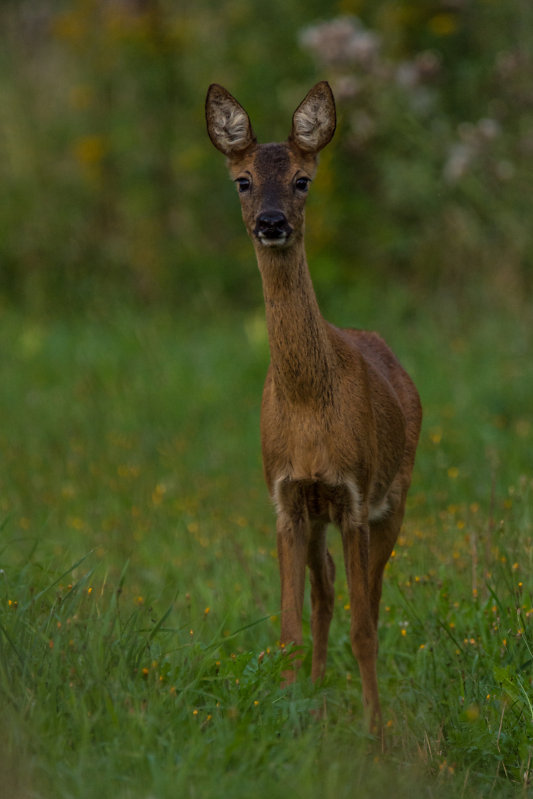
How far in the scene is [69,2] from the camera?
14.2m

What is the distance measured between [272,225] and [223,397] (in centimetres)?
432

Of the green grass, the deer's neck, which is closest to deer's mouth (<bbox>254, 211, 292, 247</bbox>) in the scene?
the deer's neck

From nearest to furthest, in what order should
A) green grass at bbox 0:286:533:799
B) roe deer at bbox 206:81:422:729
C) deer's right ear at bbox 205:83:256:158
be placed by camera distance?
green grass at bbox 0:286:533:799 → roe deer at bbox 206:81:422:729 → deer's right ear at bbox 205:83:256:158

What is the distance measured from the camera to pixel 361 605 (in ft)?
14.0

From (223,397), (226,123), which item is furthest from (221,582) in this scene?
(223,397)

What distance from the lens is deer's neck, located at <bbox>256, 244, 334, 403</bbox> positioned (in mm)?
4176

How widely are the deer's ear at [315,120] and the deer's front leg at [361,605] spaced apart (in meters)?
1.33

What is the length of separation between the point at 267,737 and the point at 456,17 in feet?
26.8

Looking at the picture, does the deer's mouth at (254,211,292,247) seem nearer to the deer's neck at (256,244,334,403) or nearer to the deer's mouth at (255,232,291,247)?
the deer's mouth at (255,232,291,247)

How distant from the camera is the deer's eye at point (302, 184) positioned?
420 cm

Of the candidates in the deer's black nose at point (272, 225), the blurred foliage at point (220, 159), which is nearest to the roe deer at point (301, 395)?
the deer's black nose at point (272, 225)

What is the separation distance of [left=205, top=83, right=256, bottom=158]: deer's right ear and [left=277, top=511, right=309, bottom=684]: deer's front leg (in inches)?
52.1

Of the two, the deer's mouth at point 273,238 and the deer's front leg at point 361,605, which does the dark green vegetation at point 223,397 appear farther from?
the deer's mouth at point 273,238

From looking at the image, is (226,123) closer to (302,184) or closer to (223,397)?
(302,184)
